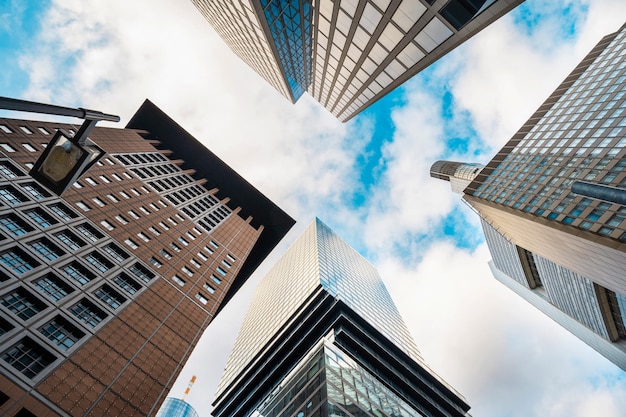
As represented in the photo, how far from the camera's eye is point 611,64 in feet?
207

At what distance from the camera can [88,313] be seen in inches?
1161

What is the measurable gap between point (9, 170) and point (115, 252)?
1244 cm

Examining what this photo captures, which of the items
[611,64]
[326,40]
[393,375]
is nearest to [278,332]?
[393,375]

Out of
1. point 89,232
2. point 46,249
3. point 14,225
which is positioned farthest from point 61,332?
point 89,232

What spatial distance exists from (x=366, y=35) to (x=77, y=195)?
35.4m

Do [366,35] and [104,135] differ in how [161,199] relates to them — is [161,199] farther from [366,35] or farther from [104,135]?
[366,35]

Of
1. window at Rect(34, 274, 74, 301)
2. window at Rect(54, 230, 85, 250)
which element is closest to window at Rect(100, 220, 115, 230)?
window at Rect(54, 230, 85, 250)

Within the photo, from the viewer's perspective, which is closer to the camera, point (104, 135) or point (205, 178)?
point (104, 135)

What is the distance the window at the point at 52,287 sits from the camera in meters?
27.6

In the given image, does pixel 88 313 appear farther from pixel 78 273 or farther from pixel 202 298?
pixel 202 298

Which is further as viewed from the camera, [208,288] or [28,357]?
[208,288]

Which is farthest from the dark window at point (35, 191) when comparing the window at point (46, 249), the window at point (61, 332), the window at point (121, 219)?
the window at point (61, 332)

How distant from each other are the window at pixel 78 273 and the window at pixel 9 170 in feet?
36.7

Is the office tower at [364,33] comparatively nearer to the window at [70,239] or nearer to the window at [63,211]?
the window at [63,211]
